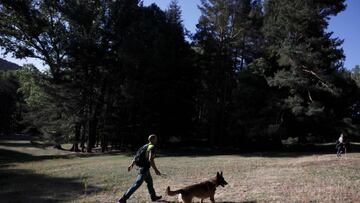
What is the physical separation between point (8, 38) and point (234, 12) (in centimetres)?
2469

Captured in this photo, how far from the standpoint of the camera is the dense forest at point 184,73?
3500 centimetres

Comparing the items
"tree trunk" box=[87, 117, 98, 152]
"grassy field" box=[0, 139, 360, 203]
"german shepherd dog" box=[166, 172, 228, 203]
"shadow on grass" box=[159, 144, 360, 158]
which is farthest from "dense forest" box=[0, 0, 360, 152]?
"german shepherd dog" box=[166, 172, 228, 203]

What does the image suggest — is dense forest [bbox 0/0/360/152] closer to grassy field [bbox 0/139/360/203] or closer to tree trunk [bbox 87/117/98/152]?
tree trunk [bbox 87/117/98/152]

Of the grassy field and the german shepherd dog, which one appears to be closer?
the german shepherd dog

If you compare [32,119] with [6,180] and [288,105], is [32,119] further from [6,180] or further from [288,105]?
[288,105]

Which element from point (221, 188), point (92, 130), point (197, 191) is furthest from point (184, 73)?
point (197, 191)

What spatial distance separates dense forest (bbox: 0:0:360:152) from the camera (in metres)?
35.0

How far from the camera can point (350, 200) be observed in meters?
10.8

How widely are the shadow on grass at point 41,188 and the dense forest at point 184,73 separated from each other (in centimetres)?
1847

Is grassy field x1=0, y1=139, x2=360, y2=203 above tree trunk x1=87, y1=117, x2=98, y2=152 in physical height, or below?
below

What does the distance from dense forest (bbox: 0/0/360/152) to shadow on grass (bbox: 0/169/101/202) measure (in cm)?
1847

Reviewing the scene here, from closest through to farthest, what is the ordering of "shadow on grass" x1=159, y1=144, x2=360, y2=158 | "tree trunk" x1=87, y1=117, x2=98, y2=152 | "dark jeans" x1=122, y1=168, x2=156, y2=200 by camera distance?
"dark jeans" x1=122, y1=168, x2=156, y2=200, "shadow on grass" x1=159, y1=144, x2=360, y2=158, "tree trunk" x1=87, y1=117, x2=98, y2=152

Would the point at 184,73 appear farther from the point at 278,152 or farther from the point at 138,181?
the point at 138,181

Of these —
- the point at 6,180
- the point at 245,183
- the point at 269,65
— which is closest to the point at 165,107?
the point at 269,65
